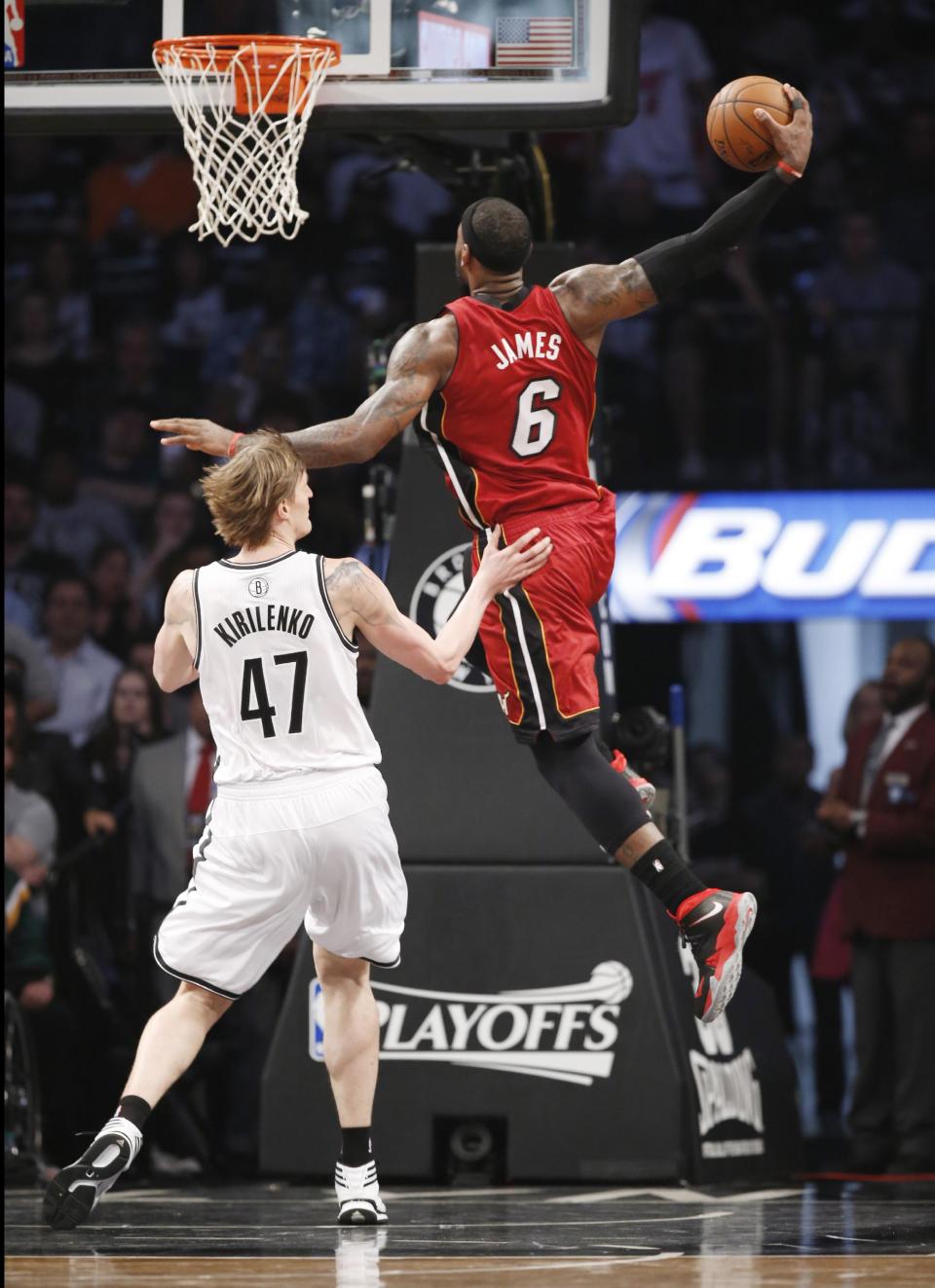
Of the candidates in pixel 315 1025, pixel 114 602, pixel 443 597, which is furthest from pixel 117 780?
pixel 443 597

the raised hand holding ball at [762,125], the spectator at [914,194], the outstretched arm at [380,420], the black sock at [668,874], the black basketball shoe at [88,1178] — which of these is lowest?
the black basketball shoe at [88,1178]

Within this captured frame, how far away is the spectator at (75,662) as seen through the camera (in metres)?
12.5

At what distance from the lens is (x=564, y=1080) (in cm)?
861

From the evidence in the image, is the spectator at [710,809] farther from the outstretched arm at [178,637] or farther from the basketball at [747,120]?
the outstretched arm at [178,637]

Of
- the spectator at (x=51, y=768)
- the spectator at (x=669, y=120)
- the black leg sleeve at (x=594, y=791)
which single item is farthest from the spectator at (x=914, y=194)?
the black leg sleeve at (x=594, y=791)

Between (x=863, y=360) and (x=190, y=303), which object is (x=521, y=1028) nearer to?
(x=863, y=360)

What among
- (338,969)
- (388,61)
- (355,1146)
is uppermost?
(388,61)

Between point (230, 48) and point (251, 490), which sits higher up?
point (230, 48)

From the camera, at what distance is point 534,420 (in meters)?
6.89

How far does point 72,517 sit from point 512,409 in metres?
7.84

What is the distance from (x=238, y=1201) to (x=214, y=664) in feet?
8.49

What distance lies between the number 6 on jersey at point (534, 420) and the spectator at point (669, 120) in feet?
→ 28.3

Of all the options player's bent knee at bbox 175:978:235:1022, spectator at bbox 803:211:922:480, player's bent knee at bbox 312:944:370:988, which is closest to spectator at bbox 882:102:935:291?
spectator at bbox 803:211:922:480

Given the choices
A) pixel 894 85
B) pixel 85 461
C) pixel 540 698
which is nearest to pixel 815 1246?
pixel 540 698
